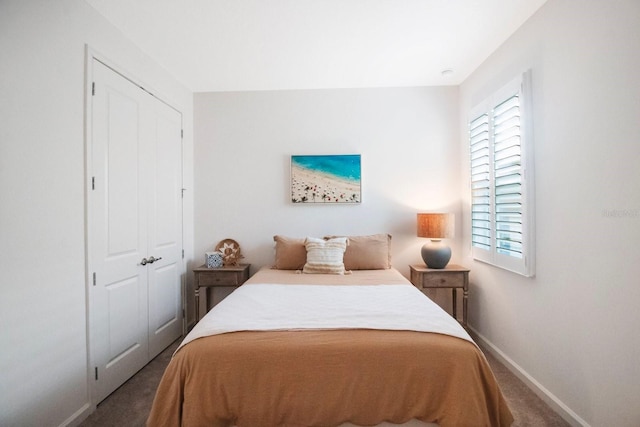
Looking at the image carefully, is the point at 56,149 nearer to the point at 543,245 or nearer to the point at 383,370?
the point at 383,370

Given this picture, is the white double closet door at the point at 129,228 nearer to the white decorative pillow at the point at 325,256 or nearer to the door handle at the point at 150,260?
the door handle at the point at 150,260

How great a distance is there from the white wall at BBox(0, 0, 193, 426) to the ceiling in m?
0.52

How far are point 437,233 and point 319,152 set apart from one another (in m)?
1.56

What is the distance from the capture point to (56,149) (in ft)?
5.28

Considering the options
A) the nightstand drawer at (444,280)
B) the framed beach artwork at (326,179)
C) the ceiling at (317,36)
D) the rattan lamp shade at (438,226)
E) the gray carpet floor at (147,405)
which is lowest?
the gray carpet floor at (147,405)

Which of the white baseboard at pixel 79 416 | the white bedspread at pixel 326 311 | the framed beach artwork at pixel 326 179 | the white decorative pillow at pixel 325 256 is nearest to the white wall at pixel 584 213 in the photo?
the white bedspread at pixel 326 311

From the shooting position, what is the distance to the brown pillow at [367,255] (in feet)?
9.09

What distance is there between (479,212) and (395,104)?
1.49 meters

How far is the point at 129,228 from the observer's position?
219 centimetres

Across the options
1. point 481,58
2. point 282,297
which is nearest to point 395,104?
point 481,58

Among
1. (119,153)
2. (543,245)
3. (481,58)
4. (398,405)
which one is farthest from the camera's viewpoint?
(481,58)

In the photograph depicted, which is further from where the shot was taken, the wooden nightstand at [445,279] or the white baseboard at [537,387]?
the wooden nightstand at [445,279]

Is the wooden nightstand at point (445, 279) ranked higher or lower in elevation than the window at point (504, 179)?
lower

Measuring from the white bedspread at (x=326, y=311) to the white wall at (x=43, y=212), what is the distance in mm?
849
